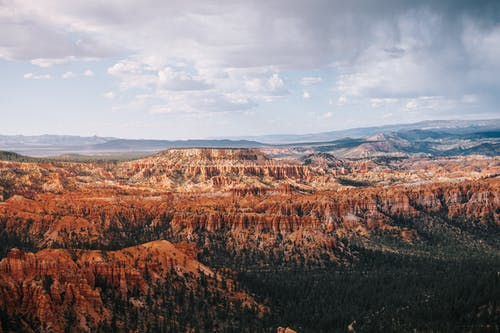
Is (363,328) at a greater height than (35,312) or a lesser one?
lesser

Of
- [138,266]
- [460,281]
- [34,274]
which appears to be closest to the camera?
[34,274]

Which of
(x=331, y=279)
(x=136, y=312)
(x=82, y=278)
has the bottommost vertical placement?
(x=331, y=279)

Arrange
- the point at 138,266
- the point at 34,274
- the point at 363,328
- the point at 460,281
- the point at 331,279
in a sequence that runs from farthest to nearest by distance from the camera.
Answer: the point at 331,279 < the point at 460,281 < the point at 138,266 < the point at 363,328 < the point at 34,274

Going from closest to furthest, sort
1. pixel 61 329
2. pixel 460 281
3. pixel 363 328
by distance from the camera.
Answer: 1. pixel 61 329
2. pixel 363 328
3. pixel 460 281

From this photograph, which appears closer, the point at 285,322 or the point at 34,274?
the point at 34,274

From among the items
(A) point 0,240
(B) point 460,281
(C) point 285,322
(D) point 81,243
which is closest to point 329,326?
(C) point 285,322

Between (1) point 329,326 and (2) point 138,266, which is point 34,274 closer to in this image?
(2) point 138,266

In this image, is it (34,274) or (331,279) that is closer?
(34,274)

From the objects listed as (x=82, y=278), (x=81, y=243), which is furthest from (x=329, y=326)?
(x=81, y=243)

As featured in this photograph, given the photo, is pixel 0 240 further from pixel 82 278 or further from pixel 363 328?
pixel 363 328
